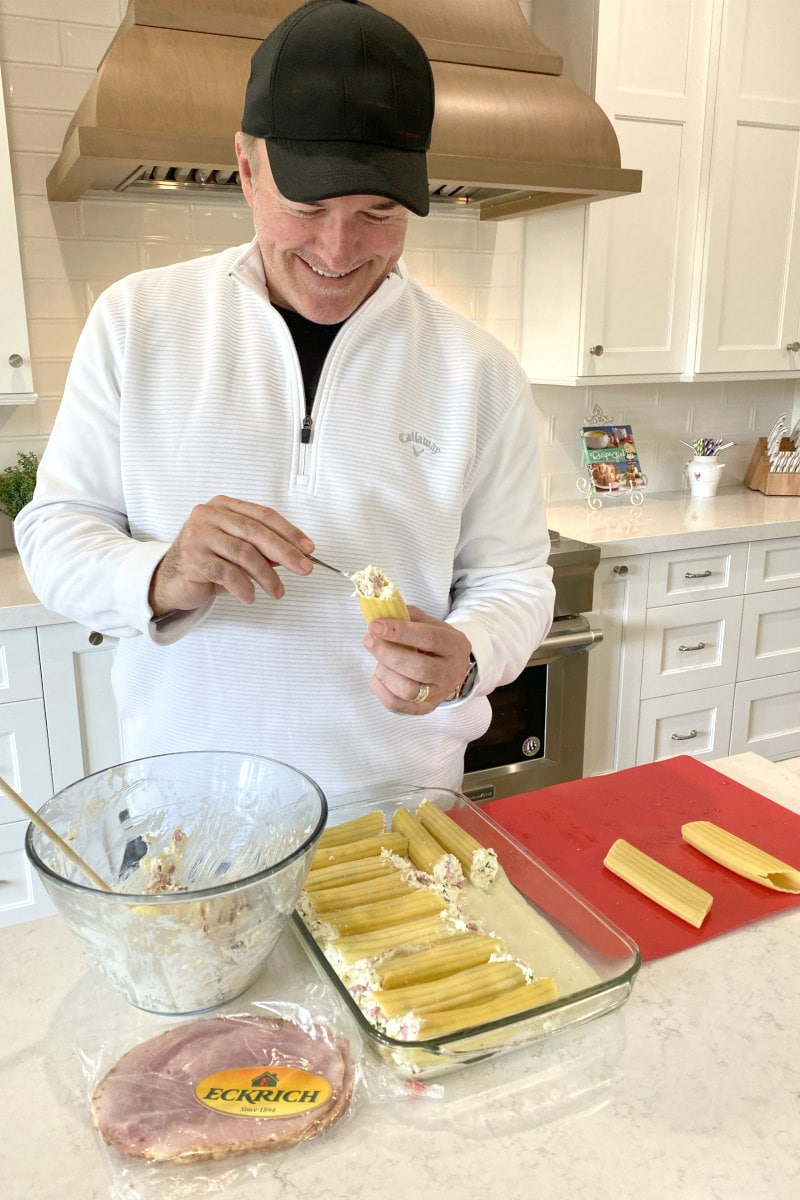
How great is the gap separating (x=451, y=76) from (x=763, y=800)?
5.58 ft

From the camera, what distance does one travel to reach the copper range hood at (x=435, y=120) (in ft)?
5.99

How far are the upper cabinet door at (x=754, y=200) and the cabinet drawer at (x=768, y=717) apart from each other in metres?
1.00

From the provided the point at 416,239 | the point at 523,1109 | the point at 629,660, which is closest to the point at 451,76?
the point at 416,239

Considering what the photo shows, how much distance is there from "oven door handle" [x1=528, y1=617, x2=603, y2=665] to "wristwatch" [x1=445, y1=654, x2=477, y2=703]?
1342mm

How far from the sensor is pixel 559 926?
2.96 feet

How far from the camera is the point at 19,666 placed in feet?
6.68

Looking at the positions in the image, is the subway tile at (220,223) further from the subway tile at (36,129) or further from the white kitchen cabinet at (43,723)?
the white kitchen cabinet at (43,723)

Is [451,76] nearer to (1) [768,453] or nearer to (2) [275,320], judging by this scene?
(2) [275,320]

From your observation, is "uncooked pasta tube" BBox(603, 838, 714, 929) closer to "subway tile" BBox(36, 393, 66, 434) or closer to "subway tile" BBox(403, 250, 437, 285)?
"subway tile" BBox(36, 393, 66, 434)

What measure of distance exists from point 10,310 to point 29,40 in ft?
2.22

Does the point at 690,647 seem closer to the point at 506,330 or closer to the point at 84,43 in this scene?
the point at 506,330

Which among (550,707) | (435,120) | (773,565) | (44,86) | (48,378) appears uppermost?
(44,86)

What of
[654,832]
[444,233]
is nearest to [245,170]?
[654,832]

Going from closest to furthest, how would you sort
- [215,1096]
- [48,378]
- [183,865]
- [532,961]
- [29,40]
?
1. [215,1096]
2. [532,961]
3. [183,865]
4. [29,40]
5. [48,378]
